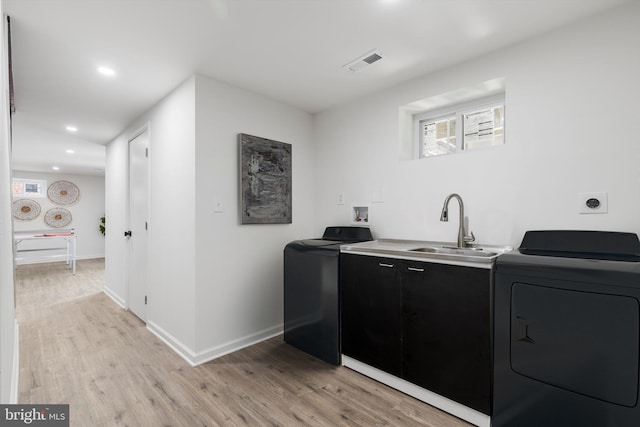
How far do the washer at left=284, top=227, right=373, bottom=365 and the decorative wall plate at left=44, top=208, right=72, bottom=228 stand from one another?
8.04m

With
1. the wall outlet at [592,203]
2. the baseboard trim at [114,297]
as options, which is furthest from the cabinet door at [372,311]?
the baseboard trim at [114,297]

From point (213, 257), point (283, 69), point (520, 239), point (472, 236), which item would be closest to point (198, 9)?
point (283, 69)

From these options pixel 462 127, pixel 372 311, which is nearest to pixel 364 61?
pixel 462 127

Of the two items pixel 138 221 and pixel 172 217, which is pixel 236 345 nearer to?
pixel 172 217

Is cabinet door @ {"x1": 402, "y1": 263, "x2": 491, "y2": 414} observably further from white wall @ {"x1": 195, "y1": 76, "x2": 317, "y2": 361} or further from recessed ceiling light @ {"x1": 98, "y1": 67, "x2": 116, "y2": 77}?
recessed ceiling light @ {"x1": 98, "y1": 67, "x2": 116, "y2": 77}

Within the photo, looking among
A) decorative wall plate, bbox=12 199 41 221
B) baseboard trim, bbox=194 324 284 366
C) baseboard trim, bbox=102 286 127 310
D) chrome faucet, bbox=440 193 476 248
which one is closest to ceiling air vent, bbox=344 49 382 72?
chrome faucet, bbox=440 193 476 248

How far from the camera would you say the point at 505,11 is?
1.65 metres

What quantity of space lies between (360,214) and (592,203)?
1.66 m

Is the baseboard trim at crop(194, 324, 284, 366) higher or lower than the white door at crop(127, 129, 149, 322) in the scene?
A: lower

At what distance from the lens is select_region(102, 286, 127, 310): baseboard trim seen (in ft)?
12.4

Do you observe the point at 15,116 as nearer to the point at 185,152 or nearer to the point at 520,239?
the point at 185,152

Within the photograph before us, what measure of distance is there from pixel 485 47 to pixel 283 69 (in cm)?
144

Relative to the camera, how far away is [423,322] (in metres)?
1.80

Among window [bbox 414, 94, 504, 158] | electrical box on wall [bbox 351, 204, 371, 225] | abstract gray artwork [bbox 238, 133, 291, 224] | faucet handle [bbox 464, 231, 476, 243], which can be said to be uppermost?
window [bbox 414, 94, 504, 158]
